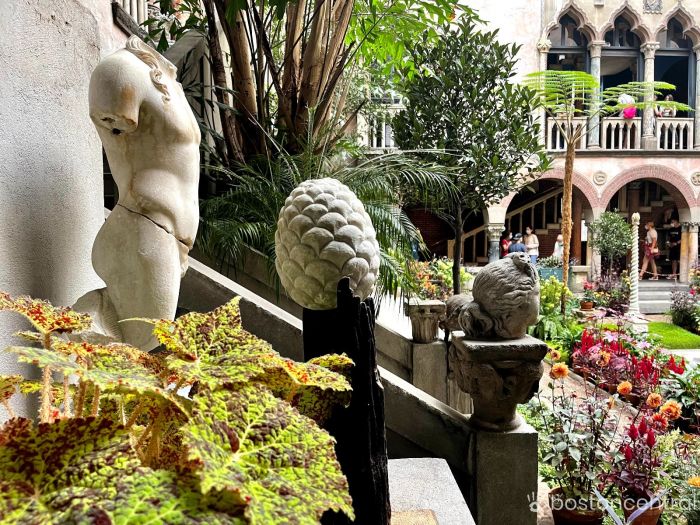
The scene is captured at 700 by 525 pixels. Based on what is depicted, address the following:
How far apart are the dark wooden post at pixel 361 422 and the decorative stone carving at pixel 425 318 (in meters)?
2.62

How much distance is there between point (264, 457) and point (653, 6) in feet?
57.6

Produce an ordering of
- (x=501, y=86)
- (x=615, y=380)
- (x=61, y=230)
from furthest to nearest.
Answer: (x=501, y=86), (x=615, y=380), (x=61, y=230)

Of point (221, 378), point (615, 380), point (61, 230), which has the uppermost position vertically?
point (61, 230)

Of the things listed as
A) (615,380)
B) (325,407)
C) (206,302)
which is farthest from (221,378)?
(615,380)

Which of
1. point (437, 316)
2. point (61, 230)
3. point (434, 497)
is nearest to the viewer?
point (61, 230)

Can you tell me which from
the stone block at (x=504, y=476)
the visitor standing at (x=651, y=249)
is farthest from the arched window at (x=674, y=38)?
the stone block at (x=504, y=476)

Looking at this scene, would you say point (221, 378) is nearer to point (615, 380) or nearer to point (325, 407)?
point (325, 407)

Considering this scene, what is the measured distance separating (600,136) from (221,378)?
15.7 metres

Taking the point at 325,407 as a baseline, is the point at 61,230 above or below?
above

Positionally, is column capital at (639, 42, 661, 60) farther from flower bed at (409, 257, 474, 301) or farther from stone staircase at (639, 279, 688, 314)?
flower bed at (409, 257, 474, 301)

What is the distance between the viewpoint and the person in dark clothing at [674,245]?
49.6 feet

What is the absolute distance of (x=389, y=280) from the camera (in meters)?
2.96

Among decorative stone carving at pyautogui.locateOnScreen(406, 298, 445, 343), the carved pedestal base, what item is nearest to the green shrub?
the carved pedestal base

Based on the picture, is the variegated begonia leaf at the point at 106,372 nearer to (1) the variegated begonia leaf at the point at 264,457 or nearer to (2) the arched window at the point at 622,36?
(1) the variegated begonia leaf at the point at 264,457
